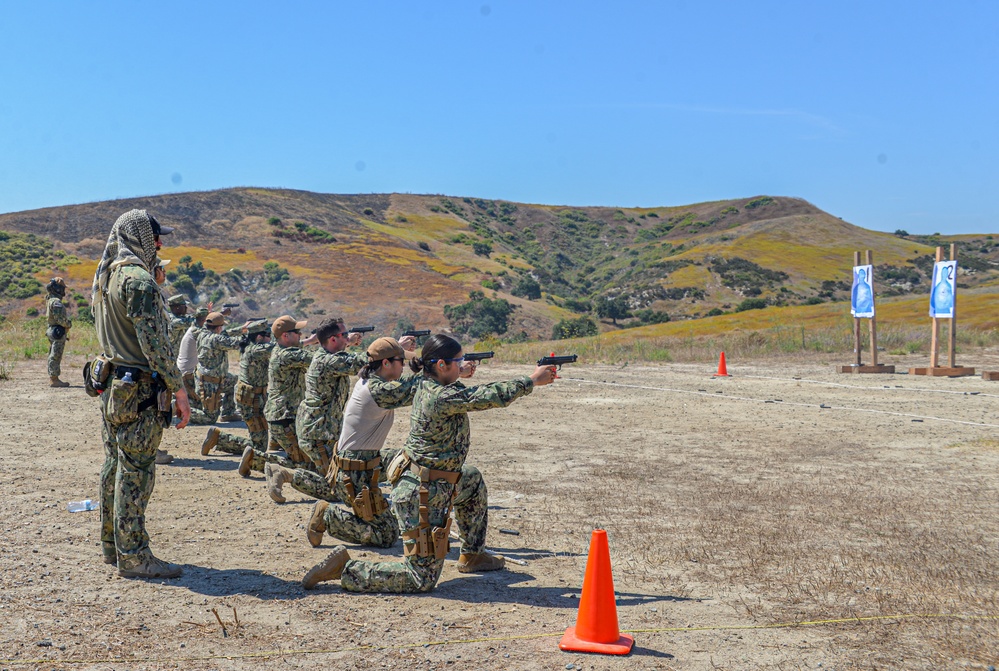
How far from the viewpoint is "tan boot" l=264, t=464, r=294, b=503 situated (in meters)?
8.86

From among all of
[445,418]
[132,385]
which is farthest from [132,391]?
[445,418]

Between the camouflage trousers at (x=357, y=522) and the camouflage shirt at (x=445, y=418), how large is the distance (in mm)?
1141

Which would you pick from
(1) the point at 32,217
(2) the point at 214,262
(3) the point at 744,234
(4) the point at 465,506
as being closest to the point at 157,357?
(4) the point at 465,506

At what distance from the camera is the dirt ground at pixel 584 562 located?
5109mm

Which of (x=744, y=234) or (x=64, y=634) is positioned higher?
(x=744, y=234)

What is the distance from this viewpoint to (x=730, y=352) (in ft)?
96.3

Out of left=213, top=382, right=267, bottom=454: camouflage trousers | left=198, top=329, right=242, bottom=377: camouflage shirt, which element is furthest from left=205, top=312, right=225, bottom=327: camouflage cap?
left=213, top=382, right=267, bottom=454: camouflage trousers

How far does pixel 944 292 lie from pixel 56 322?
20537mm

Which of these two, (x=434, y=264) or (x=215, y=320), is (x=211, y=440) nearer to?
(x=215, y=320)

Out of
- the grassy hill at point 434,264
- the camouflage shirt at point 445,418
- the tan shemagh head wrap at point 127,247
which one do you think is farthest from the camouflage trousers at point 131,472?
the grassy hill at point 434,264

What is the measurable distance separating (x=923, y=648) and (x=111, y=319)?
18.7 ft

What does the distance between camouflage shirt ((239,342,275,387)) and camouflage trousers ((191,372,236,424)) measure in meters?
2.11

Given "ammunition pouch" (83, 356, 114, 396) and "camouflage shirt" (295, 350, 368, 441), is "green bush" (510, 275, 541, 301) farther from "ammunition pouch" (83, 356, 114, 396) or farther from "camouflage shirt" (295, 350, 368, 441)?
"ammunition pouch" (83, 356, 114, 396)

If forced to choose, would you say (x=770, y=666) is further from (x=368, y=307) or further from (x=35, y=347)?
(x=368, y=307)
